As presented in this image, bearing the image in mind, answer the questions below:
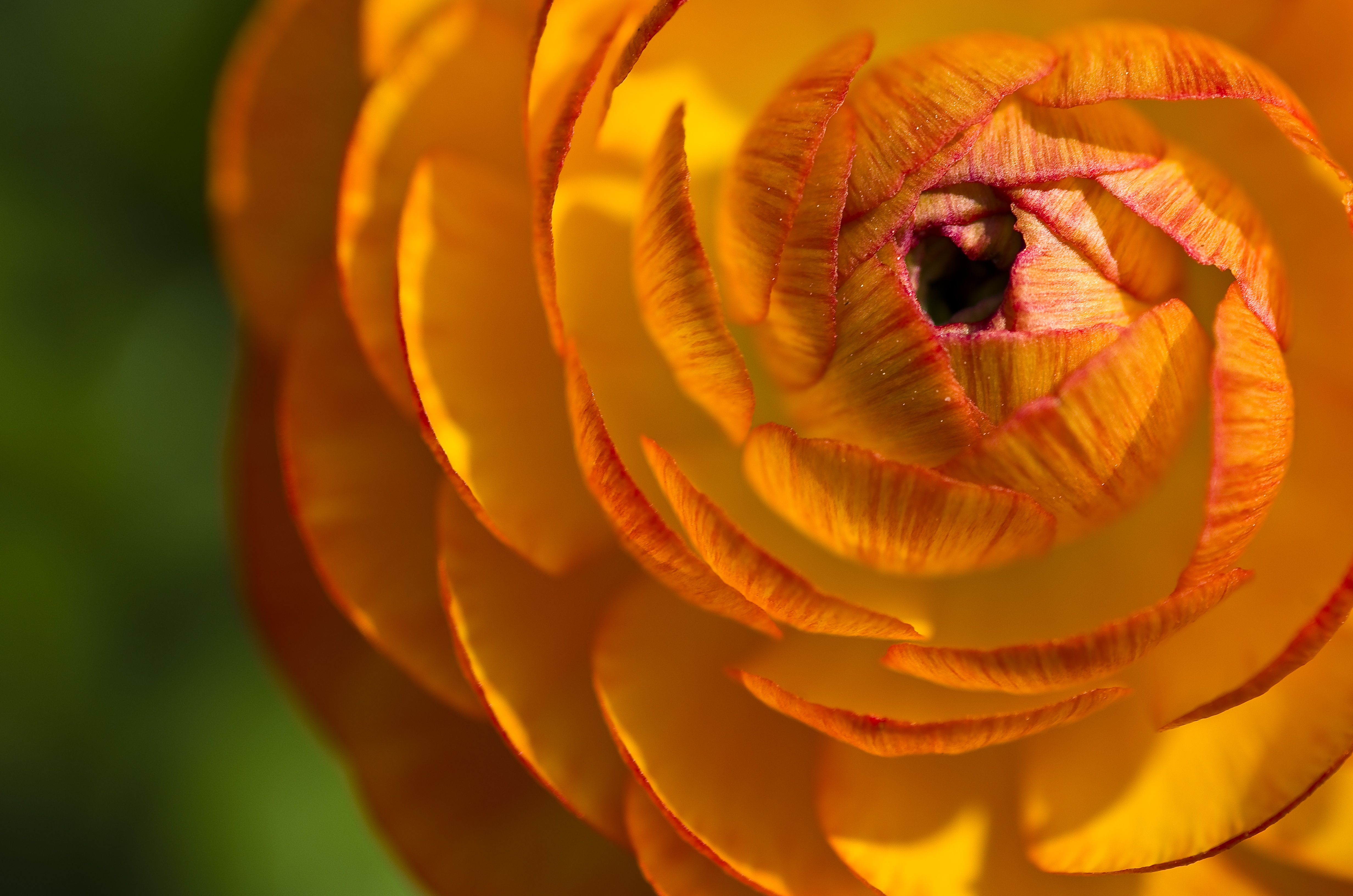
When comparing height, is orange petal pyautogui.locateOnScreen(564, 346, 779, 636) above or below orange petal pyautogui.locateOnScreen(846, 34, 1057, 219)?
below

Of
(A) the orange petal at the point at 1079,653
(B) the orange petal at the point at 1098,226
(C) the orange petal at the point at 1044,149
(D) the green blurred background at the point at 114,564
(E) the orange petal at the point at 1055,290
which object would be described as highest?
(C) the orange petal at the point at 1044,149

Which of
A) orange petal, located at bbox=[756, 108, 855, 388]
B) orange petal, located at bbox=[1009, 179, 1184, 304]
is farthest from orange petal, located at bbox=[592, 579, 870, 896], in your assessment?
orange petal, located at bbox=[1009, 179, 1184, 304]

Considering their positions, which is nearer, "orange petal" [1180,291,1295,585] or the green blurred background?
"orange petal" [1180,291,1295,585]

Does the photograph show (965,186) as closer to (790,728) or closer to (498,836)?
(790,728)

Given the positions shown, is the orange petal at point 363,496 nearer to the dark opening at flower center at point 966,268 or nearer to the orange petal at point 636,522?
the orange petal at point 636,522

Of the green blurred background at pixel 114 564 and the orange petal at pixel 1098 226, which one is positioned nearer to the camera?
the orange petal at pixel 1098 226

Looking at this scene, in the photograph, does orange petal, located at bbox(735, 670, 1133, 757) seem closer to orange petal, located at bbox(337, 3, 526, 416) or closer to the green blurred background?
orange petal, located at bbox(337, 3, 526, 416)

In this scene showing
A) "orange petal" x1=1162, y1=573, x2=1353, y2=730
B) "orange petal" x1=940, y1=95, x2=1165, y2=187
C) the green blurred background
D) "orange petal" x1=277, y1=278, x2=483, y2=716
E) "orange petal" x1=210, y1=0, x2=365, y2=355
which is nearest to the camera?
"orange petal" x1=1162, y1=573, x2=1353, y2=730

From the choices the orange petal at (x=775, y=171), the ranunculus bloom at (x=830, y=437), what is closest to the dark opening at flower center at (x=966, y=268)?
the ranunculus bloom at (x=830, y=437)

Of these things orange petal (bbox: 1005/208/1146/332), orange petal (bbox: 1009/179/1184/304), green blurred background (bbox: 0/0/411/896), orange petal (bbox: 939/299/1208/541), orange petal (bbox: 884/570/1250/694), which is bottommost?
green blurred background (bbox: 0/0/411/896)
